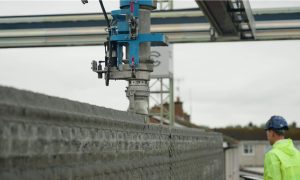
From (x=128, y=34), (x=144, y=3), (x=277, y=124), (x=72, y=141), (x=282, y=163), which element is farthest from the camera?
(x=128, y=34)

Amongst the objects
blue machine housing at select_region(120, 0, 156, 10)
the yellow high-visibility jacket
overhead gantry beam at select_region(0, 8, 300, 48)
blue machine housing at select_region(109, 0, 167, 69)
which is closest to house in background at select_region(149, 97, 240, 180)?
overhead gantry beam at select_region(0, 8, 300, 48)

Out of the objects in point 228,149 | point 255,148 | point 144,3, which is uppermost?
point 144,3

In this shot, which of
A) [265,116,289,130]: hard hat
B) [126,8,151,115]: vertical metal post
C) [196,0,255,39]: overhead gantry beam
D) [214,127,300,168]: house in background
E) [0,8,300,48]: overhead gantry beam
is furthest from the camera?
[214,127,300,168]: house in background

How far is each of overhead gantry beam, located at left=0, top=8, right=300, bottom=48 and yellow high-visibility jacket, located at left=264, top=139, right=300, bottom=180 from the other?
76.8ft

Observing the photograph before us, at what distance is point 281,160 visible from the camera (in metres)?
5.79

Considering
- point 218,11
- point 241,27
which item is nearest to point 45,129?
point 218,11

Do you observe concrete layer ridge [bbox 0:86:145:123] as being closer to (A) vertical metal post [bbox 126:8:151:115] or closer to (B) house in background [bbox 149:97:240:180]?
(A) vertical metal post [bbox 126:8:151:115]

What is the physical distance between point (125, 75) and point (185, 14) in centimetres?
1482

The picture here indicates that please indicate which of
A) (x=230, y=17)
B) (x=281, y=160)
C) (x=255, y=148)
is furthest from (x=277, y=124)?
(x=255, y=148)

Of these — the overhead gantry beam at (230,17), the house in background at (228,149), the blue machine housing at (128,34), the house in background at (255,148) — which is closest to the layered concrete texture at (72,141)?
the blue machine housing at (128,34)

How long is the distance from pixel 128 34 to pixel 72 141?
36.8 ft

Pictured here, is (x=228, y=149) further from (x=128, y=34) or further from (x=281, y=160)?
(x=281, y=160)

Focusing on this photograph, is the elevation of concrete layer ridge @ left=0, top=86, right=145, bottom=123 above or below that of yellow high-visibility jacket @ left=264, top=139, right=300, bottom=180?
above

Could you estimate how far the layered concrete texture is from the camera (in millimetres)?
3576
